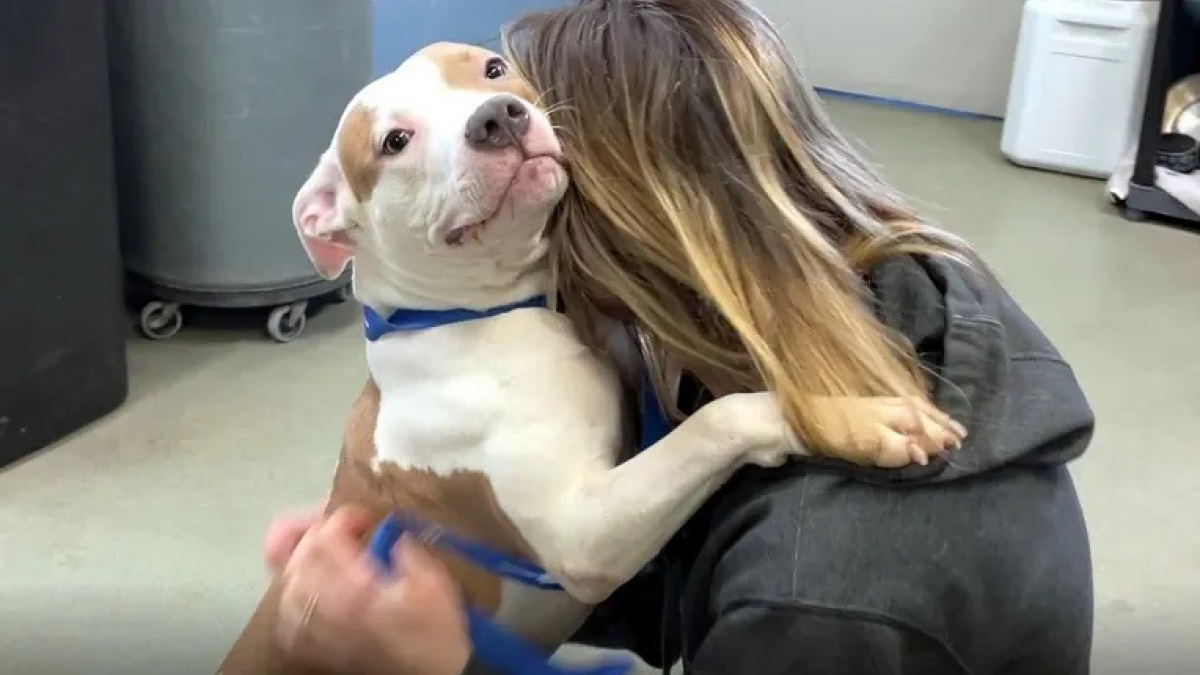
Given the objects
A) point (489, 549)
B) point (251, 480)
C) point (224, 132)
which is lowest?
point (251, 480)

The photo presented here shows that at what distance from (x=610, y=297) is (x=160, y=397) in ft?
5.19

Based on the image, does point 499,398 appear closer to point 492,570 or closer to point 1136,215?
point 492,570

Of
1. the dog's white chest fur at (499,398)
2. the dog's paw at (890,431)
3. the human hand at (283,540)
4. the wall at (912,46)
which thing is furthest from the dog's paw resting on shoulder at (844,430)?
the wall at (912,46)

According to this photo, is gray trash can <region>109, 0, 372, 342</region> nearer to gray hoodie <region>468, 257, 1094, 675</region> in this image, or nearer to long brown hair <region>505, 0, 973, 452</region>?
long brown hair <region>505, 0, 973, 452</region>

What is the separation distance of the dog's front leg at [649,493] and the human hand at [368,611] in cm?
9

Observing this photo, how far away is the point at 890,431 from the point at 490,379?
0.31 meters

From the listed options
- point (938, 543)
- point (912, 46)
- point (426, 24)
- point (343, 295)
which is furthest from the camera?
point (912, 46)

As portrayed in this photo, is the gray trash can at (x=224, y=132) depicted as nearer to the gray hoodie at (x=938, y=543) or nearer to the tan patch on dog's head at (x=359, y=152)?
the tan patch on dog's head at (x=359, y=152)

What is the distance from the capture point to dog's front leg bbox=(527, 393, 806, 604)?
3.26ft

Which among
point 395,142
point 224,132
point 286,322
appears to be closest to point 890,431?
point 395,142

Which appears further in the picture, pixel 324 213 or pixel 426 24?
pixel 426 24

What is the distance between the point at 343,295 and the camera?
2871 mm

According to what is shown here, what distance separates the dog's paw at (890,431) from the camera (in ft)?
3.10

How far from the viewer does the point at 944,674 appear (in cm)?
98
